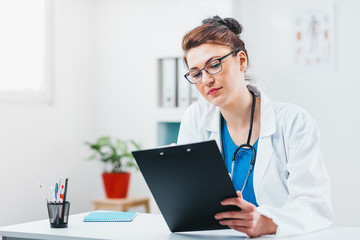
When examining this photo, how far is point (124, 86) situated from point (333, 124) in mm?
1852

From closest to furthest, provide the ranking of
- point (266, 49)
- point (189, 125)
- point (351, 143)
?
point (189, 125)
point (351, 143)
point (266, 49)

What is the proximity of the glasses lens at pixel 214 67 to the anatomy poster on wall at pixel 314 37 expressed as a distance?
2.12 m

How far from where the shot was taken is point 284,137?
6.23 feet

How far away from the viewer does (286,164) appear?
190cm

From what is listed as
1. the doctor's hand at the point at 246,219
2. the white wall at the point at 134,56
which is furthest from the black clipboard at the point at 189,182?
the white wall at the point at 134,56

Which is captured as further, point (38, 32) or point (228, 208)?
point (38, 32)

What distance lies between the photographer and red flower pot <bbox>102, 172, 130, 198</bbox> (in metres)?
4.14

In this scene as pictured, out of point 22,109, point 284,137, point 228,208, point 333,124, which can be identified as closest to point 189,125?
point 284,137

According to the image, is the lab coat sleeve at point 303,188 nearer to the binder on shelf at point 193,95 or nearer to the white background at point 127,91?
the white background at point 127,91

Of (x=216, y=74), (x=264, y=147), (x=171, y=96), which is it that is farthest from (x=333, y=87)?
(x=216, y=74)

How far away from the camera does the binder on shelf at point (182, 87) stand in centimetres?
414

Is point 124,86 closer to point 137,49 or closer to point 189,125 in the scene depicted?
point 137,49

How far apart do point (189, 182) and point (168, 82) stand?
2.82m

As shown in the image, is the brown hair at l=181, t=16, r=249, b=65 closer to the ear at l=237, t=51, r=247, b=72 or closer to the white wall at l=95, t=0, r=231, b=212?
the ear at l=237, t=51, r=247, b=72
